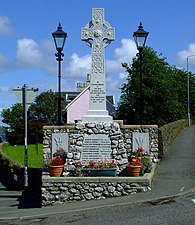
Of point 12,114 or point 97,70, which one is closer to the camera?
point 97,70

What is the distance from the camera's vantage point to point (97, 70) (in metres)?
15.8

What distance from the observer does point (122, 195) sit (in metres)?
13.7

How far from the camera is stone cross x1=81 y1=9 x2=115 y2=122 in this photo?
51.8 ft

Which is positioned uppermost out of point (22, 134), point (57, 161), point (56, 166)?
point (22, 134)

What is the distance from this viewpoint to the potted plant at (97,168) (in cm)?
1436

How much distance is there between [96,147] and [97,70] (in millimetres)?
2503

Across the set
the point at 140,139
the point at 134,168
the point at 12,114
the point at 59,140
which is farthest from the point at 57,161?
the point at 12,114

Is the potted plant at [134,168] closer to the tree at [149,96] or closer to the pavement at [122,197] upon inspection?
the pavement at [122,197]

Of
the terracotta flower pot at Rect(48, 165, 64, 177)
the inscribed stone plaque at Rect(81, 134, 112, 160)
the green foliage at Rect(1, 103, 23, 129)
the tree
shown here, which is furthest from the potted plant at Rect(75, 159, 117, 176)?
the green foliage at Rect(1, 103, 23, 129)

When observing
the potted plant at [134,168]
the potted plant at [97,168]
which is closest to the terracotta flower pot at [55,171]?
the potted plant at [97,168]

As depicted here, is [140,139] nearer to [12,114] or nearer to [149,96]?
[149,96]

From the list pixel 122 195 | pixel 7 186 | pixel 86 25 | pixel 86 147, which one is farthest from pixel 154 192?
pixel 7 186

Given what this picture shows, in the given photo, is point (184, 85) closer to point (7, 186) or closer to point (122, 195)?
point (7, 186)

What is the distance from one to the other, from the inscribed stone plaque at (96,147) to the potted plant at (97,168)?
0.40 m
